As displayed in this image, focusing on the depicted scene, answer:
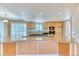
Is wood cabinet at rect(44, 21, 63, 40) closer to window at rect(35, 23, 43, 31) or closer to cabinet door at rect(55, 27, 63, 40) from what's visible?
cabinet door at rect(55, 27, 63, 40)

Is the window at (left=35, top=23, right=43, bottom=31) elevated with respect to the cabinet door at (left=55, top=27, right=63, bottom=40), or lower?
elevated

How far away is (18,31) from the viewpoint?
5.25 m

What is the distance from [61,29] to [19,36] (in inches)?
61.4

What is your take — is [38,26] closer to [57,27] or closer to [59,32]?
[57,27]

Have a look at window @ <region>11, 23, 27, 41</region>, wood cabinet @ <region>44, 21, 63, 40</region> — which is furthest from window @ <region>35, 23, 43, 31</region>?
window @ <region>11, 23, 27, 41</region>

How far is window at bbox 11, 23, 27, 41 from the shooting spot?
510 cm

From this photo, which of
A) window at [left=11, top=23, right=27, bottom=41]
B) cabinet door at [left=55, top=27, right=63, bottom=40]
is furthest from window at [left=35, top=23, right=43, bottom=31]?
cabinet door at [left=55, top=27, right=63, bottom=40]

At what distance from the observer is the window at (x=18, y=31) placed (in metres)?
5.10

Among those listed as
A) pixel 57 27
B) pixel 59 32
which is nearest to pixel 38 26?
pixel 57 27

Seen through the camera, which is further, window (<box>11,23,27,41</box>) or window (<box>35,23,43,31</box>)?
window (<box>35,23,43,31</box>)

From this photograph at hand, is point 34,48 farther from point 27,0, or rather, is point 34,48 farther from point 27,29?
point 27,0

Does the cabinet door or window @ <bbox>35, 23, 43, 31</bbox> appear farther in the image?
window @ <bbox>35, 23, 43, 31</bbox>

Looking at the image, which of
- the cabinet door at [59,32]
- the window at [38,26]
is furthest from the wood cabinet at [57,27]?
the window at [38,26]

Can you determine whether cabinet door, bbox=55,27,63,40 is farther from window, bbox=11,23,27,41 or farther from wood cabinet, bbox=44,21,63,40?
window, bbox=11,23,27,41
